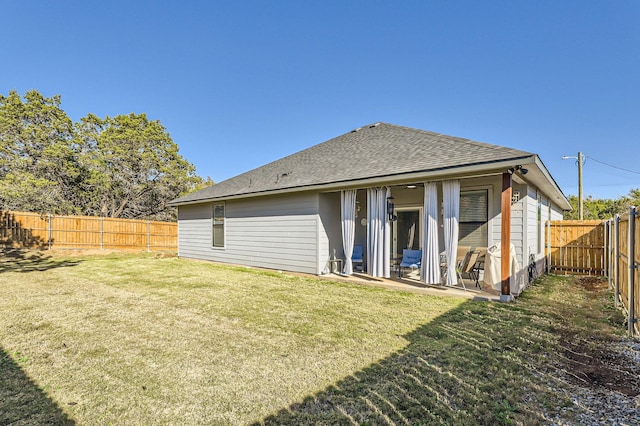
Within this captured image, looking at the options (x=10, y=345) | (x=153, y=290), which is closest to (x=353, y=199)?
(x=153, y=290)

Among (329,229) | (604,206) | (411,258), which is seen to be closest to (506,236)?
(411,258)

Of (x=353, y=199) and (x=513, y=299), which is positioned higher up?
(x=353, y=199)

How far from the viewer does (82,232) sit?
52.4 feet

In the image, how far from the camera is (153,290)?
6668 millimetres

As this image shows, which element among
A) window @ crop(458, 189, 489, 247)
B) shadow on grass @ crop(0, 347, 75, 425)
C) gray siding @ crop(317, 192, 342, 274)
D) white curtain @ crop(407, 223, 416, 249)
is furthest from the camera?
white curtain @ crop(407, 223, 416, 249)

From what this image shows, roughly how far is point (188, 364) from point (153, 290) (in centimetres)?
430

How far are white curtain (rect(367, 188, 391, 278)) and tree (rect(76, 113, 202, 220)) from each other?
19.6 meters

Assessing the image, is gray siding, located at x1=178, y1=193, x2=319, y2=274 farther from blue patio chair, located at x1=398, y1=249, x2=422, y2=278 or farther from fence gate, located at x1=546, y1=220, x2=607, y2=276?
fence gate, located at x1=546, y1=220, x2=607, y2=276

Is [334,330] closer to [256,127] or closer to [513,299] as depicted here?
[513,299]

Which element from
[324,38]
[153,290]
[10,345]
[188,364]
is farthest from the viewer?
[324,38]

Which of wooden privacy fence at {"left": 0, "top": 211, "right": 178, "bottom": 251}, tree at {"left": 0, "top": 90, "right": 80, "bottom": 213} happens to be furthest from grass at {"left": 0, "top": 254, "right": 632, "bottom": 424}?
tree at {"left": 0, "top": 90, "right": 80, "bottom": 213}

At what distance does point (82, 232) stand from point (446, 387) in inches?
743

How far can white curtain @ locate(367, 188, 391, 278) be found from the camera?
7539mm

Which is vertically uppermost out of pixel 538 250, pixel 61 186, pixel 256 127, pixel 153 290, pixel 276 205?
pixel 256 127
